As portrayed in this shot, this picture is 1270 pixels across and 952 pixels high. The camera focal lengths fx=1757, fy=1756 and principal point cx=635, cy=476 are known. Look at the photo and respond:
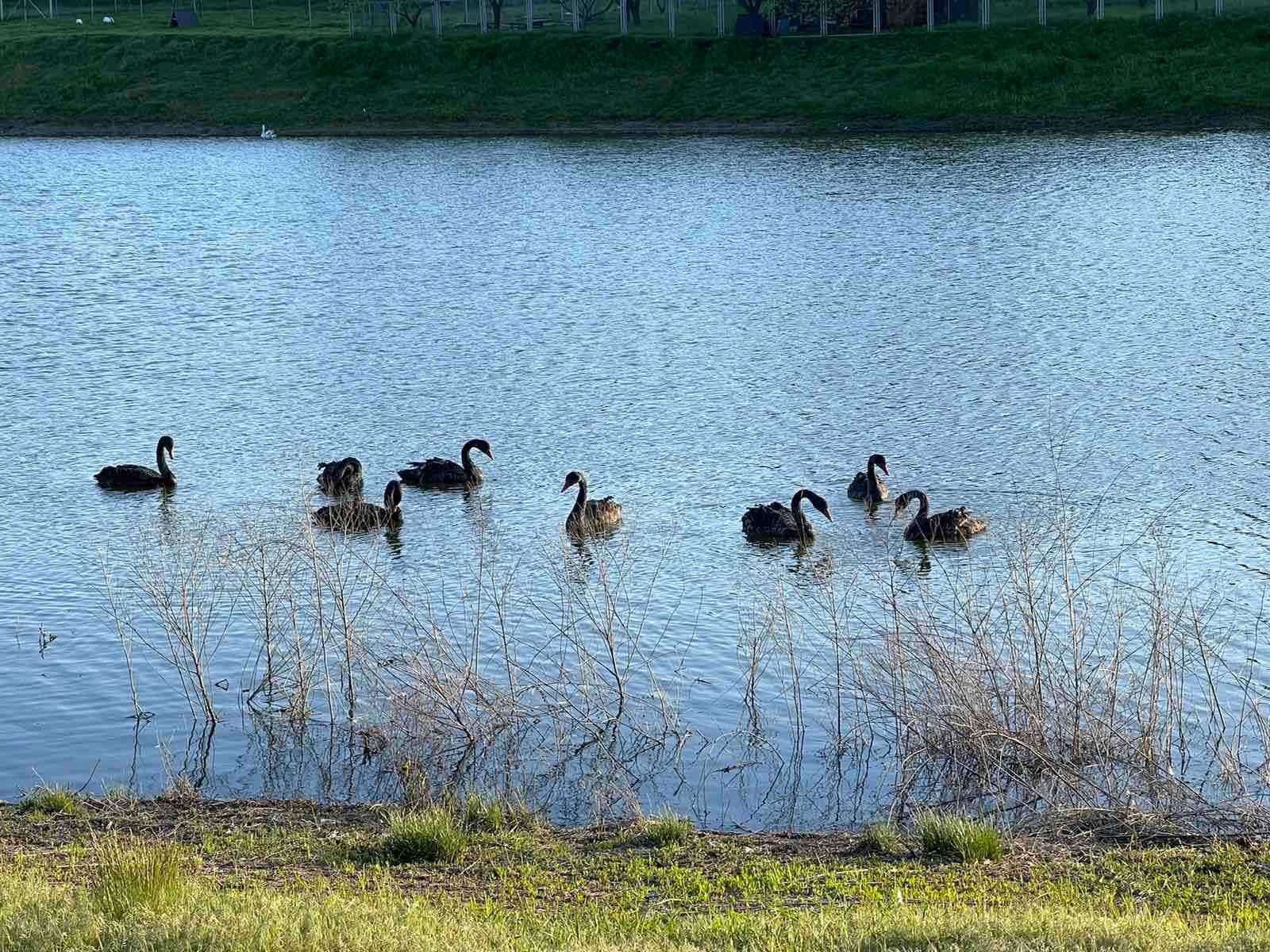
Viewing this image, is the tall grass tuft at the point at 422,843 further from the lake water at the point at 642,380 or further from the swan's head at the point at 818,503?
the swan's head at the point at 818,503

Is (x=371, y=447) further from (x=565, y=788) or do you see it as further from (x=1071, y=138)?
(x=1071, y=138)

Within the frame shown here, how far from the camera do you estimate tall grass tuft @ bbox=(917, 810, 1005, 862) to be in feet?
34.9

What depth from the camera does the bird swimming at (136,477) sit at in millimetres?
21781

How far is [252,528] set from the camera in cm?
1780

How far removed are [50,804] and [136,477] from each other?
33.4ft

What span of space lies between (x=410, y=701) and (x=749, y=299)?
21997 millimetres

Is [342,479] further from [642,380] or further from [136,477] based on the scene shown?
[642,380]

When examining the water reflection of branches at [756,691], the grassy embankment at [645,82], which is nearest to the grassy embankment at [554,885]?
the water reflection of branches at [756,691]

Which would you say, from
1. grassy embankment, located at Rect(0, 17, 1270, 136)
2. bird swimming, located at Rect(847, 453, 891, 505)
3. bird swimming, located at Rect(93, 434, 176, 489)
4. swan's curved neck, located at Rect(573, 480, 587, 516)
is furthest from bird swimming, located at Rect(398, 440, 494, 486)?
grassy embankment, located at Rect(0, 17, 1270, 136)

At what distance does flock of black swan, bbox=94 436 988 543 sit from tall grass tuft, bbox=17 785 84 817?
5.74 metres

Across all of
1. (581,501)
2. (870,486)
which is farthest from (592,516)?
(870,486)

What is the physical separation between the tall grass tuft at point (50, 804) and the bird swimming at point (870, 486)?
10.9 m

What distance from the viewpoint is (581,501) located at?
19938 millimetres

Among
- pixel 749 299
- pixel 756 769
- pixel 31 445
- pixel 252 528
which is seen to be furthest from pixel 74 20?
pixel 756 769
